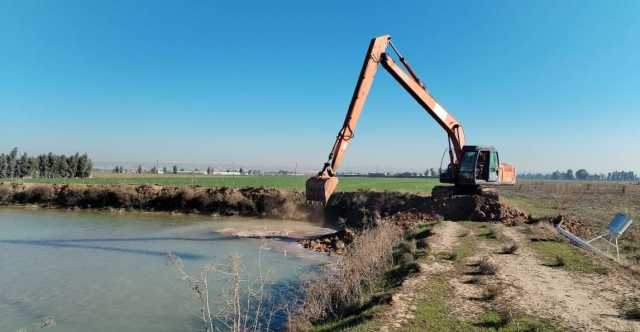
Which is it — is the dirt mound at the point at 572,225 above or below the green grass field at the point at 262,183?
below

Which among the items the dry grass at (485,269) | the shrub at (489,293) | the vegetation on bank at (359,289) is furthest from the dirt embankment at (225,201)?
the shrub at (489,293)

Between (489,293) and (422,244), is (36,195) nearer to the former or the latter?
(422,244)

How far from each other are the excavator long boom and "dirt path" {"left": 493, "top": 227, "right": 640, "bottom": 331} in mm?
5143

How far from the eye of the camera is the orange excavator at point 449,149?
13.2 metres

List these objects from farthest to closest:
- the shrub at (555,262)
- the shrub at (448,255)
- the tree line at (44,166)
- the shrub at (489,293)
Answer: the tree line at (44,166)
the shrub at (448,255)
the shrub at (555,262)
the shrub at (489,293)

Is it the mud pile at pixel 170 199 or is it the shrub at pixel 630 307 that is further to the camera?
the mud pile at pixel 170 199

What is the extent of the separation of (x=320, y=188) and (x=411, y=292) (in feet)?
13.6

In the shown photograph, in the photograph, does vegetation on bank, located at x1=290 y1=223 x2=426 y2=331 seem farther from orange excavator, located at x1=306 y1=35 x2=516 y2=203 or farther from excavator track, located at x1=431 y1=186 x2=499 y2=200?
excavator track, located at x1=431 y1=186 x2=499 y2=200

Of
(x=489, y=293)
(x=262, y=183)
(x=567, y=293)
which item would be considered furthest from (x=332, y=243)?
(x=262, y=183)

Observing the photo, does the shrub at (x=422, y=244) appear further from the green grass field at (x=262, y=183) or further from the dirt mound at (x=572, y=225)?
the green grass field at (x=262, y=183)

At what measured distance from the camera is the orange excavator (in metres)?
13.2

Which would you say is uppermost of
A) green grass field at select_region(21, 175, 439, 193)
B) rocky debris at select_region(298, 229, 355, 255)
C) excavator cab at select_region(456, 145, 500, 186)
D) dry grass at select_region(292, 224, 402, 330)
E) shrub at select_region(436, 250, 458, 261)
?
excavator cab at select_region(456, 145, 500, 186)

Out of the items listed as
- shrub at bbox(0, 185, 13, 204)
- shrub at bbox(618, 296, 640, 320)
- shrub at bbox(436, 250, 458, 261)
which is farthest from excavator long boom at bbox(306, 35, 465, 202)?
shrub at bbox(0, 185, 13, 204)

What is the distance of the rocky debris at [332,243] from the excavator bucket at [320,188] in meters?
7.30
